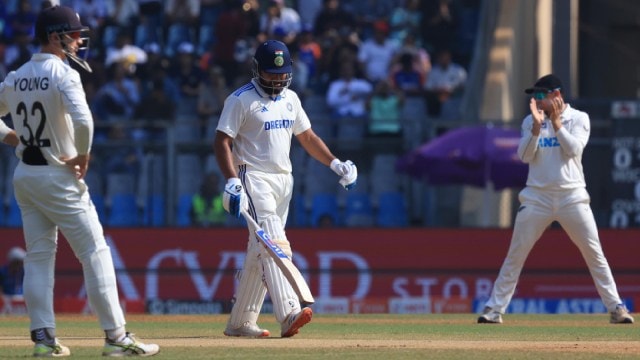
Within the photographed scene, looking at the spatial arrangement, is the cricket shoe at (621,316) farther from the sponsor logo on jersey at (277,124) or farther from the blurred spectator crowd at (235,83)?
the blurred spectator crowd at (235,83)

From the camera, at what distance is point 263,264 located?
10.4 metres

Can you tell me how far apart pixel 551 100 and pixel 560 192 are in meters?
0.86

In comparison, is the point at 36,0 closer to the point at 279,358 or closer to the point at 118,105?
the point at 118,105

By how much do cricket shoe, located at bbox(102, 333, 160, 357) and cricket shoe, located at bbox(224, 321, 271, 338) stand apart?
6.55 ft

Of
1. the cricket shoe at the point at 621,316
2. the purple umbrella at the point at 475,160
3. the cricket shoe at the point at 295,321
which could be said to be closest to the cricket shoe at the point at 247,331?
the cricket shoe at the point at 295,321

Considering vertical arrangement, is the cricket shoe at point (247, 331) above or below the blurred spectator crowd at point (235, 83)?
below

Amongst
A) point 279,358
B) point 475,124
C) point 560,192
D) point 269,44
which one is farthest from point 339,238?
point 279,358

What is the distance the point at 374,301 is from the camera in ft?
61.2

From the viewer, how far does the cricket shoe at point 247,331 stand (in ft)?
35.3

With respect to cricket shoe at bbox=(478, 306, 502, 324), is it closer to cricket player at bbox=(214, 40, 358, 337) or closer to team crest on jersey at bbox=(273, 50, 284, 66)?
cricket player at bbox=(214, 40, 358, 337)

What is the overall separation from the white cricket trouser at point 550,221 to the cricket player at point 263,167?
2746mm

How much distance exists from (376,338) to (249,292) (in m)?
1.11

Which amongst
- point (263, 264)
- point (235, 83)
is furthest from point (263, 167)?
point (235, 83)

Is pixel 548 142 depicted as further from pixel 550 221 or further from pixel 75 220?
pixel 75 220
